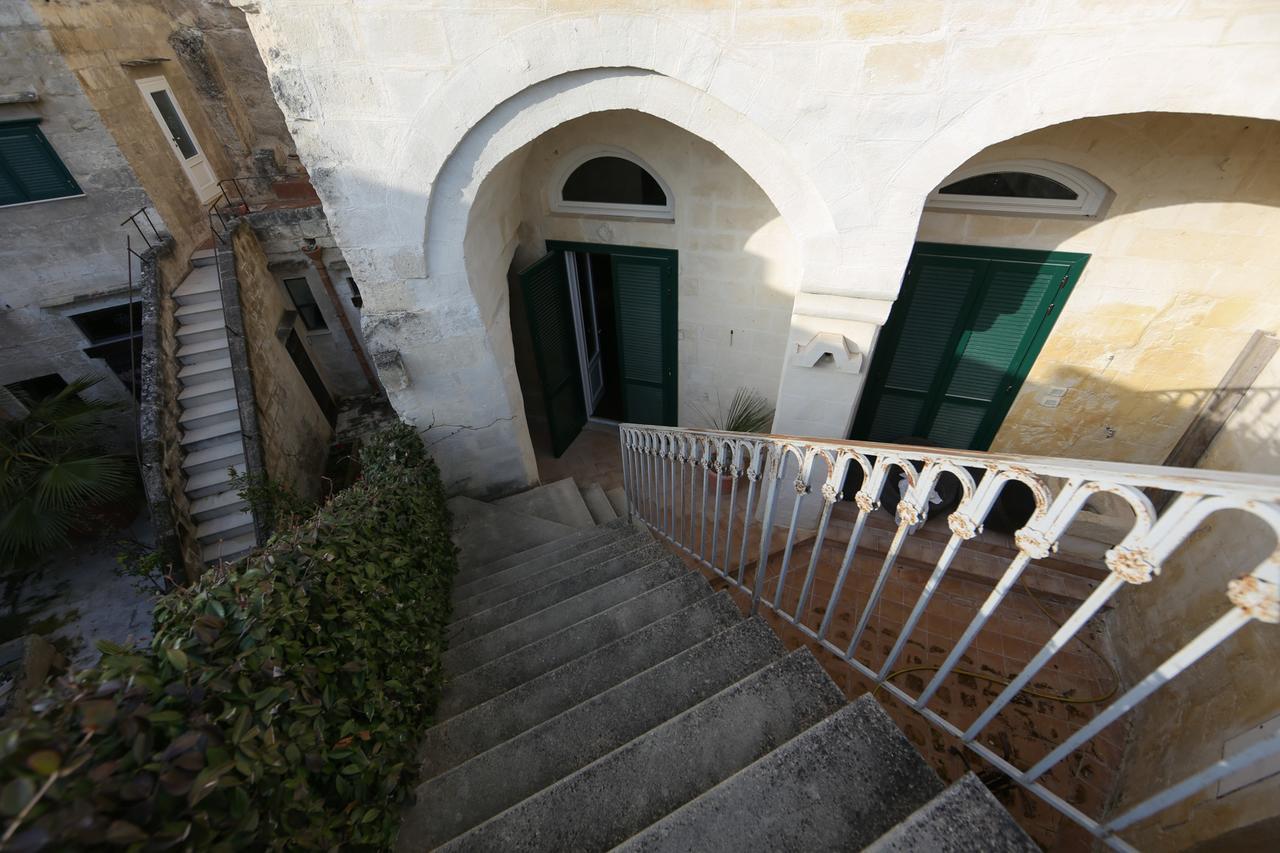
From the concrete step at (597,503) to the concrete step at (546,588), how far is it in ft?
5.03

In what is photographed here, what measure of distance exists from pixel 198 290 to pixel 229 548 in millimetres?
3453

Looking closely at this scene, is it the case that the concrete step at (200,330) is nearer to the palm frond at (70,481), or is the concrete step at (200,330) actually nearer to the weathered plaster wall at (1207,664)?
the palm frond at (70,481)

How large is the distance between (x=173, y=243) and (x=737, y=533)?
7932 millimetres

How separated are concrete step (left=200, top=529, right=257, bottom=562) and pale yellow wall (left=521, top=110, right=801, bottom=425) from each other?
4.52m

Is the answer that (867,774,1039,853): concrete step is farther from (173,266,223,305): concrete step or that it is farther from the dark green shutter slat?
the dark green shutter slat

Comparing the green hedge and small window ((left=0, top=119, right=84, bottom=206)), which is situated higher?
small window ((left=0, top=119, right=84, bottom=206))

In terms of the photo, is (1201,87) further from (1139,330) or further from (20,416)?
(20,416)

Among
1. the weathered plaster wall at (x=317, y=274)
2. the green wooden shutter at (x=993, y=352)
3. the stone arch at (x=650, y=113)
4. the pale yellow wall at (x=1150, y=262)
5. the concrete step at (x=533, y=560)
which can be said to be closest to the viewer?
the stone arch at (x=650, y=113)

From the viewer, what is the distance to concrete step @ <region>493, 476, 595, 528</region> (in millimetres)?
5016

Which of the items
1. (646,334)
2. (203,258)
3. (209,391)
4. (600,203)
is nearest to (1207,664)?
(646,334)

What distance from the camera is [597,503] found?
5.59 m

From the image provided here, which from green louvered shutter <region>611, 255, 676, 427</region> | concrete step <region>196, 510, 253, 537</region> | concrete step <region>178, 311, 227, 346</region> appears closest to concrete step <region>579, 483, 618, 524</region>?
green louvered shutter <region>611, 255, 676, 427</region>

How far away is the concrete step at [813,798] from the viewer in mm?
1343

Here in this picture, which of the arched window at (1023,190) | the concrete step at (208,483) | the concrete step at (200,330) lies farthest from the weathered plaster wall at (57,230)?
the arched window at (1023,190)
